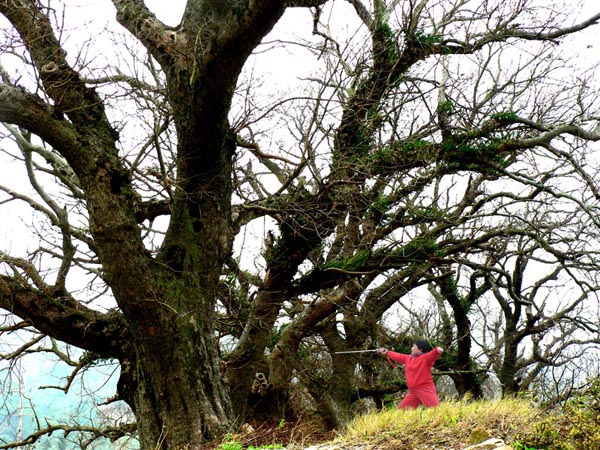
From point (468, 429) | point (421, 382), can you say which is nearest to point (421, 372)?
point (421, 382)

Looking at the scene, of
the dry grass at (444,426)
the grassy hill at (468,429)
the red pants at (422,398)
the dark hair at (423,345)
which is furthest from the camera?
the dark hair at (423,345)

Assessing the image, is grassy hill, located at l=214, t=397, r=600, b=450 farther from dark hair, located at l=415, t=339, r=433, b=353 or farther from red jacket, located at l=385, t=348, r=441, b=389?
dark hair, located at l=415, t=339, r=433, b=353

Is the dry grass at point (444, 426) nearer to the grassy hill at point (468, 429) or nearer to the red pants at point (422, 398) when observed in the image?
the grassy hill at point (468, 429)

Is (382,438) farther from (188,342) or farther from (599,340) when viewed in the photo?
(599,340)

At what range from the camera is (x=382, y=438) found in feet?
15.6

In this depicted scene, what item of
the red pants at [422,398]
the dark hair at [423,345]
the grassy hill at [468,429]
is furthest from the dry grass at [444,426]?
the dark hair at [423,345]

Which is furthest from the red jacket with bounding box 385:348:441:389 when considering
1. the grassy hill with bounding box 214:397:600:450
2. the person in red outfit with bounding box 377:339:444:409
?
the grassy hill with bounding box 214:397:600:450

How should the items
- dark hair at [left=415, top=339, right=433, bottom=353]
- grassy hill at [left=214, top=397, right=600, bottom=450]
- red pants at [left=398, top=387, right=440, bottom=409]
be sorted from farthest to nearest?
dark hair at [left=415, top=339, right=433, bottom=353]
red pants at [left=398, top=387, right=440, bottom=409]
grassy hill at [left=214, top=397, right=600, bottom=450]

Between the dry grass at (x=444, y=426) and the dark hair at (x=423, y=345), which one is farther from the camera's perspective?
the dark hair at (x=423, y=345)

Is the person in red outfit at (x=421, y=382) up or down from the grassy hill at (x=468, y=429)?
up

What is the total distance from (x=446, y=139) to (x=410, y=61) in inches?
47.2

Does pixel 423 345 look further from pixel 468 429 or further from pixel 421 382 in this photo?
pixel 468 429

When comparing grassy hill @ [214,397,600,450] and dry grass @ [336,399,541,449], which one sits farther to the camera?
dry grass @ [336,399,541,449]

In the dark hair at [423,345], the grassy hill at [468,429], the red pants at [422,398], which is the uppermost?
the dark hair at [423,345]
